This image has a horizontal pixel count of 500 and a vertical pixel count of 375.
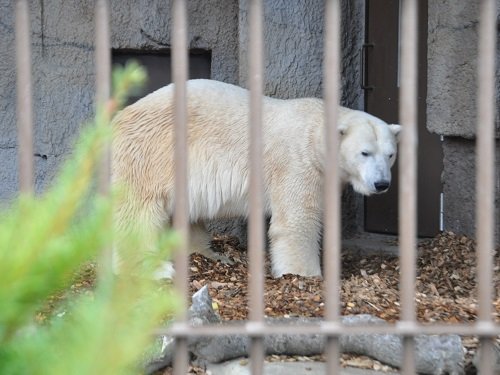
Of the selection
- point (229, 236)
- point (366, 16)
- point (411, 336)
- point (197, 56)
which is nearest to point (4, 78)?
point (197, 56)

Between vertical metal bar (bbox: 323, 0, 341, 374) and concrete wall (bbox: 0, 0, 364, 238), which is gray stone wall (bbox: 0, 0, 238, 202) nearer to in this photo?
concrete wall (bbox: 0, 0, 364, 238)

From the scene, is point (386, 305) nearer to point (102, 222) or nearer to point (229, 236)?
point (229, 236)

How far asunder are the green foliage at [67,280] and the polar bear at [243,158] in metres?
3.43

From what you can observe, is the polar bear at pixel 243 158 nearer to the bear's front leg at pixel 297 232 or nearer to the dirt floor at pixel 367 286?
the bear's front leg at pixel 297 232

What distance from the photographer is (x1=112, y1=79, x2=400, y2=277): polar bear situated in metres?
4.32

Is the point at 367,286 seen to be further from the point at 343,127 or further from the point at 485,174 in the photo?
the point at 485,174

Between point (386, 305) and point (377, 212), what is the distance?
229cm

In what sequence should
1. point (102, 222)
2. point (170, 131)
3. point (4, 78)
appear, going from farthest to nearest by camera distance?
point (4, 78), point (170, 131), point (102, 222)

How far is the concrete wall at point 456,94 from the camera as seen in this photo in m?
4.43

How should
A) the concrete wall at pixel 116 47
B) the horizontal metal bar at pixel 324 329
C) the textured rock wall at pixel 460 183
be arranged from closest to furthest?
the horizontal metal bar at pixel 324 329 → the textured rock wall at pixel 460 183 → the concrete wall at pixel 116 47

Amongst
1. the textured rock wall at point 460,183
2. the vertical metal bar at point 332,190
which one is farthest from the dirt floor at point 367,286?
the vertical metal bar at point 332,190

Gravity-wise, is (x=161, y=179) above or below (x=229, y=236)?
above

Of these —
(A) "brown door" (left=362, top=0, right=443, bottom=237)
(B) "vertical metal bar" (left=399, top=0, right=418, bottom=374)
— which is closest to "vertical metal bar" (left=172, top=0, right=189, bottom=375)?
(B) "vertical metal bar" (left=399, top=0, right=418, bottom=374)

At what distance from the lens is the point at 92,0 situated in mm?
5094
